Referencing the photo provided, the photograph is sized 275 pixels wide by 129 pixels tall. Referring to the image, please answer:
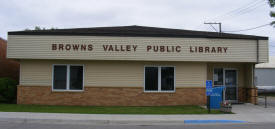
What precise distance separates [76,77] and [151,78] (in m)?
4.39

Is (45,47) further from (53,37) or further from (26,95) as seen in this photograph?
(26,95)

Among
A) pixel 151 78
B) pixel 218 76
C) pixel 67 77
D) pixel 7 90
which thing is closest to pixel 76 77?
pixel 67 77

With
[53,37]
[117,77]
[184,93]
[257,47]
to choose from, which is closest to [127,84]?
[117,77]

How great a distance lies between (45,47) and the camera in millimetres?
17938

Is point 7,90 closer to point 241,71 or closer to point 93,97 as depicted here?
point 93,97

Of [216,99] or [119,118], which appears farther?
[216,99]

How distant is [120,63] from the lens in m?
18.7

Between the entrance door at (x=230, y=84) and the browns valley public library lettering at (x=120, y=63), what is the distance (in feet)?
6.12

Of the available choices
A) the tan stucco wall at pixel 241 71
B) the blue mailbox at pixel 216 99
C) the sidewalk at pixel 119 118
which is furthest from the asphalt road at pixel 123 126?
the tan stucco wall at pixel 241 71

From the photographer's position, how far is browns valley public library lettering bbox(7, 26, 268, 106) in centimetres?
1794

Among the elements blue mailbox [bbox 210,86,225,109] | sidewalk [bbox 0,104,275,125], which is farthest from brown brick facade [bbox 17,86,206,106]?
sidewalk [bbox 0,104,275,125]

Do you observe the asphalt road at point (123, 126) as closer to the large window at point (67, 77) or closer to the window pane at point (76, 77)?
the large window at point (67, 77)

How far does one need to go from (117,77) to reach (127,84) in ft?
2.34

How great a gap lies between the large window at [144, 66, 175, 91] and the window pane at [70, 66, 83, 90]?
3.82m
